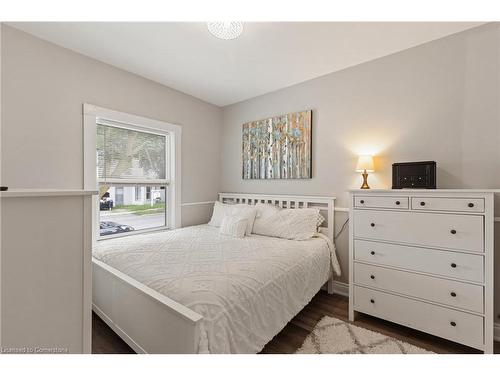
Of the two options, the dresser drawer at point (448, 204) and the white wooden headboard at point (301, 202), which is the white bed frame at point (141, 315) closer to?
the dresser drawer at point (448, 204)

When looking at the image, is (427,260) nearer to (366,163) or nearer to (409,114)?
(366,163)

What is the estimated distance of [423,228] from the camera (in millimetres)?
1716

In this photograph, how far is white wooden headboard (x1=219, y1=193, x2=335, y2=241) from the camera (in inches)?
102

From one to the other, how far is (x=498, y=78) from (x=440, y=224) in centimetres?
126

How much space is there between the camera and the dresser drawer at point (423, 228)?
1.54m

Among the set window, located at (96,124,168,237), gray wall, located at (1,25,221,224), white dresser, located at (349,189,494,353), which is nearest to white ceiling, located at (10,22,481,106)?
gray wall, located at (1,25,221,224)

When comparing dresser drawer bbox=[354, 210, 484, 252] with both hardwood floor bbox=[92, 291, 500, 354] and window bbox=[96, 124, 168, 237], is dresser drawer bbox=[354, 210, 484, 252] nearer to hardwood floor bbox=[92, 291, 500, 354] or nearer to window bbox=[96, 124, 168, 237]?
hardwood floor bbox=[92, 291, 500, 354]

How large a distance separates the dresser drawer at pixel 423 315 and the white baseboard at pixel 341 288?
53 centimetres

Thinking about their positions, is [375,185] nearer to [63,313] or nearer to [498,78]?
[498,78]

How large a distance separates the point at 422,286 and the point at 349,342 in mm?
690

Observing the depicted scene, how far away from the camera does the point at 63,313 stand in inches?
35.3

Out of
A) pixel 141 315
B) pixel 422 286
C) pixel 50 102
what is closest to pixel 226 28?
pixel 50 102

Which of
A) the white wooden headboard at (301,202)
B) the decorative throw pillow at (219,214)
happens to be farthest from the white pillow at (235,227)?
the white wooden headboard at (301,202)
